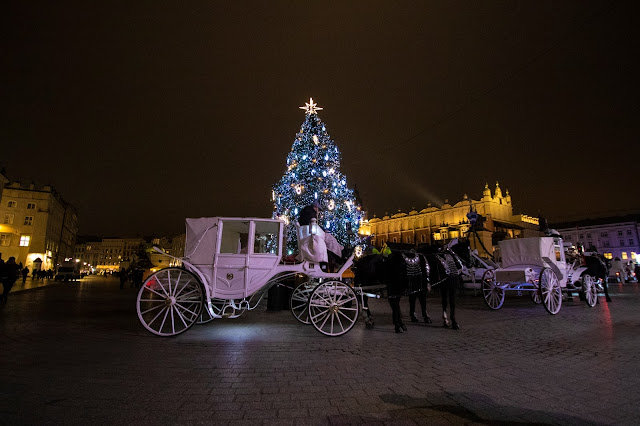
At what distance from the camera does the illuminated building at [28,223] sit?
Answer: 44781mm

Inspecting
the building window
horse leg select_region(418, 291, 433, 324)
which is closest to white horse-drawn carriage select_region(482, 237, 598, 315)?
horse leg select_region(418, 291, 433, 324)

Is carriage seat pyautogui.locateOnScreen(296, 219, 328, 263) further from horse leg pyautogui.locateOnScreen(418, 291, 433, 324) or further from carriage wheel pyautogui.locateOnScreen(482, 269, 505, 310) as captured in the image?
carriage wheel pyautogui.locateOnScreen(482, 269, 505, 310)

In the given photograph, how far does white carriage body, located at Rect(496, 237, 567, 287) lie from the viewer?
31.1ft

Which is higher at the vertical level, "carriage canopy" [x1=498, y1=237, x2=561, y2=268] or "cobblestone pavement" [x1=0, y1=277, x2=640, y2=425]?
"carriage canopy" [x1=498, y1=237, x2=561, y2=268]

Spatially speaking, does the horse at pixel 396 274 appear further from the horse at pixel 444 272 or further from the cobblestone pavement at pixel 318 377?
the cobblestone pavement at pixel 318 377

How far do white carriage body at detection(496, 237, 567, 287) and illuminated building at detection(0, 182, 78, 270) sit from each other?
178ft

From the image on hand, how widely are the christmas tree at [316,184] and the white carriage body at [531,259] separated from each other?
1076 cm

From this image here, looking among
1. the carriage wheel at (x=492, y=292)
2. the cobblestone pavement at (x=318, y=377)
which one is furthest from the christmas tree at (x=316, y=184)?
the cobblestone pavement at (x=318, y=377)

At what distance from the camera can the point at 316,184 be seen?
20.7 meters

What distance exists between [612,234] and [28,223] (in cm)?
11486

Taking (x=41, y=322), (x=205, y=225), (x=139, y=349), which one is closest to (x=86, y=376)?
(x=139, y=349)

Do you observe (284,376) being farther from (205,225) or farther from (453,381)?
(205,225)

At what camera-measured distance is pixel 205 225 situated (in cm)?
659

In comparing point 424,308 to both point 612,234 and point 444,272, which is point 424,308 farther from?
point 612,234
